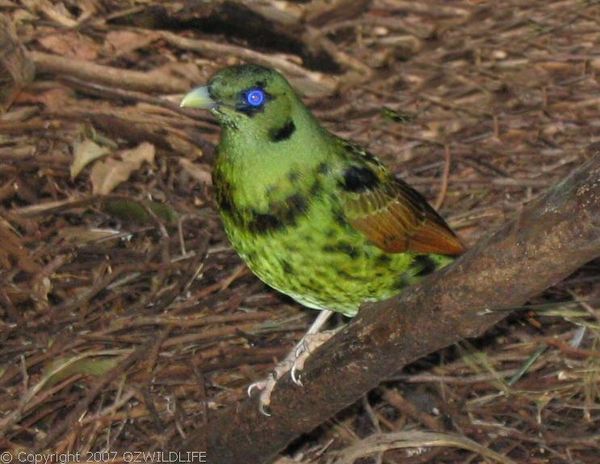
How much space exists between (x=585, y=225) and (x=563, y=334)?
2077 millimetres

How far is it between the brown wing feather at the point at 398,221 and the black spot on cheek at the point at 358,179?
2 cm

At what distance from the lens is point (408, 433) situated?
4.38m

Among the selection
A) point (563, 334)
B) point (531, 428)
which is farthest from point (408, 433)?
point (563, 334)

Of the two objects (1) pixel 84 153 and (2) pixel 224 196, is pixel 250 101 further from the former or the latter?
(1) pixel 84 153

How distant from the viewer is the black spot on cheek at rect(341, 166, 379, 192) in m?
4.05

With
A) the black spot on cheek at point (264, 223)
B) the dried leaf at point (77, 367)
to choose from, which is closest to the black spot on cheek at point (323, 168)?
the black spot on cheek at point (264, 223)

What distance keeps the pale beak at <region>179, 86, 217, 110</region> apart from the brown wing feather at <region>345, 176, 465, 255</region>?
521 millimetres

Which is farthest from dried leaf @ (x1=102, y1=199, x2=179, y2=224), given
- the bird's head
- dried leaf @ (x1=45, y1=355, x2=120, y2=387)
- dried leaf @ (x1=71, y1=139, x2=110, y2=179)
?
the bird's head

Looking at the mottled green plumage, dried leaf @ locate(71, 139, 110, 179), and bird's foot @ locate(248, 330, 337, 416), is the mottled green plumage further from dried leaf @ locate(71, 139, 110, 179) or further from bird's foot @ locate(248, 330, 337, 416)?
dried leaf @ locate(71, 139, 110, 179)

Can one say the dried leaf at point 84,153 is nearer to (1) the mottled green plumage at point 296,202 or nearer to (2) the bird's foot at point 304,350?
(1) the mottled green plumage at point 296,202

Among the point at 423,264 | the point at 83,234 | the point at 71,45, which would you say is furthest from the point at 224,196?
the point at 71,45

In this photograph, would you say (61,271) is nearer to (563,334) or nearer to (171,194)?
(171,194)

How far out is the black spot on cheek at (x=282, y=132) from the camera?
4.02 m

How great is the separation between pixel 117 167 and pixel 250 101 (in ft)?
5.17
